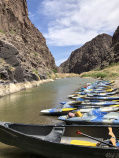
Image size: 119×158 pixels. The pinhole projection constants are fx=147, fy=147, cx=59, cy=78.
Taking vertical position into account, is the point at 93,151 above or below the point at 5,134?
below

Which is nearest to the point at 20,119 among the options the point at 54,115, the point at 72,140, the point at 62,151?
the point at 54,115

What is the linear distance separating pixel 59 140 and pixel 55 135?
0.84 ft

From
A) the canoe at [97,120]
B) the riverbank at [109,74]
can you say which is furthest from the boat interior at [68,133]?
the riverbank at [109,74]

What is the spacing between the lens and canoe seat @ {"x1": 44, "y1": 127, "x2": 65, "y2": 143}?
5242 mm

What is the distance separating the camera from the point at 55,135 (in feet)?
17.8

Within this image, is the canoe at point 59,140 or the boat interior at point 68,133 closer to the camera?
the canoe at point 59,140

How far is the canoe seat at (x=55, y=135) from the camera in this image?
5.24 m

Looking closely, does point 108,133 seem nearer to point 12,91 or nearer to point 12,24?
point 12,91

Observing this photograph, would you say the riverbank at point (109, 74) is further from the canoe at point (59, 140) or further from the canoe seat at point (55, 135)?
the canoe seat at point (55, 135)

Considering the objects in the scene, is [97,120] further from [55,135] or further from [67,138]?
[55,135]

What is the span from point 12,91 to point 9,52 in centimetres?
978

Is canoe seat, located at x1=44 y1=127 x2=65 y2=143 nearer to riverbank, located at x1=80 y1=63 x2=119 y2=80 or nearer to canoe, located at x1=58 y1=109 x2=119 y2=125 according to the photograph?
canoe, located at x1=58 y1=109 x2=119 y2=125

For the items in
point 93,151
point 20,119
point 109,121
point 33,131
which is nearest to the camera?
point 93,151

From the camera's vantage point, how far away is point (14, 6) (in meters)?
74.0
